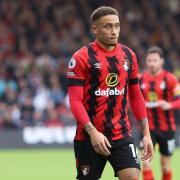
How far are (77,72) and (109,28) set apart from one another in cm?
52

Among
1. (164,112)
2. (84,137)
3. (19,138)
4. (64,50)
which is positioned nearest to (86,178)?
(84,137)

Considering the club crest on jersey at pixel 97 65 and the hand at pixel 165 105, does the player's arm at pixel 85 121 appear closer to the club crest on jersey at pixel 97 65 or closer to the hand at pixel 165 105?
the club crest on jersey at pixel 97 65

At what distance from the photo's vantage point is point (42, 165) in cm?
1534

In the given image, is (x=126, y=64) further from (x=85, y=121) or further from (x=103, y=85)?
(x=85, y=121)

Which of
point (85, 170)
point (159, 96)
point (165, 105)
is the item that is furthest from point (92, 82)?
point (159, 96)

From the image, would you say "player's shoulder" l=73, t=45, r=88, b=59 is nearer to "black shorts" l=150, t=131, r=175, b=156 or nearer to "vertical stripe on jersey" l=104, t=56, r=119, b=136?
"vertical stripe on jersey" l=104, t=56, r=119, b=136

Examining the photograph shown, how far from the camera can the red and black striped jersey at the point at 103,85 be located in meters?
7.05

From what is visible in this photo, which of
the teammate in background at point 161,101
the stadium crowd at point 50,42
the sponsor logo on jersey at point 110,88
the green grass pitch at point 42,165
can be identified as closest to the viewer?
the sponsor logo on jersey at point 110,88

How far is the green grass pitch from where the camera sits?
13039 millimetres

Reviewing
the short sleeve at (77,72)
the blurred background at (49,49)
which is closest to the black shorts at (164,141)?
the short sleeve at (77,72)

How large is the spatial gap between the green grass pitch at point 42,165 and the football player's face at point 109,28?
5.69 meters

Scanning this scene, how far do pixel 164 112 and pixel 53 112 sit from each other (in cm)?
948

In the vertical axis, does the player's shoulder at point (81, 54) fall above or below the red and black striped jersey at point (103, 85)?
above

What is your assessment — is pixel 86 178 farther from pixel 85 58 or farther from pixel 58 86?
pixel 58 86
